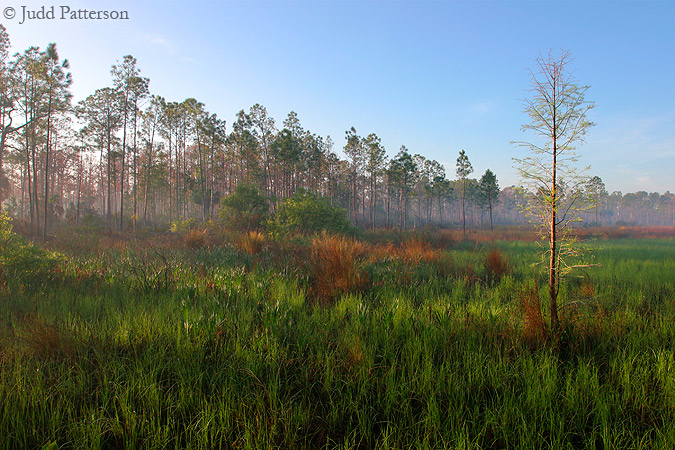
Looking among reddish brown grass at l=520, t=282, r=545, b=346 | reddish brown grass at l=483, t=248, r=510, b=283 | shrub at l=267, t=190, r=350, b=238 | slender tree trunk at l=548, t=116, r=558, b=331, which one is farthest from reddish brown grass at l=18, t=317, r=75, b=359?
shrub at l=267, t=190, r=350, b=238

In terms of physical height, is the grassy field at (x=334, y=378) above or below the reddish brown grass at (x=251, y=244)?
below

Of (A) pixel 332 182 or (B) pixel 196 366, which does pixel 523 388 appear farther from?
(A) pixel 332 182

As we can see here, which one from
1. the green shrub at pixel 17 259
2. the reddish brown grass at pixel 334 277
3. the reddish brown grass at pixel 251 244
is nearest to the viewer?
the reddish brown grass at pixel 334 277

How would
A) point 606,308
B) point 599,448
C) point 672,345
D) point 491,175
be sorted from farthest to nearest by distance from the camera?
point 491,175, point 606,308, point 672,345, point 599,448

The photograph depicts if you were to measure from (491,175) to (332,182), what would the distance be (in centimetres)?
2475

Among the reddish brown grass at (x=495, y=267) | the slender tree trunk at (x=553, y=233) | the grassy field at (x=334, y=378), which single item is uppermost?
the slender tree trunk at (x=553, y=233)

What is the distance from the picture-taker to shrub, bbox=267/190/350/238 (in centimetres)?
1572

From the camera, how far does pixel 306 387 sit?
8.02 ft

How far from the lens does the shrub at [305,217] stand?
15716 mm

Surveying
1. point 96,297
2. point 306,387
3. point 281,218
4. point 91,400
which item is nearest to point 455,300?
point 306,387

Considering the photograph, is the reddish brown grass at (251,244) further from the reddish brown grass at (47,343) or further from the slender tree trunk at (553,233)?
the slender tree trunk at (553,233)

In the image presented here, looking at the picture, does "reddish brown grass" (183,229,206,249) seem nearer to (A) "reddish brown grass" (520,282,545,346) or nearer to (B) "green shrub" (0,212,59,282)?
(B) "green shrub" (0,212,59,282)

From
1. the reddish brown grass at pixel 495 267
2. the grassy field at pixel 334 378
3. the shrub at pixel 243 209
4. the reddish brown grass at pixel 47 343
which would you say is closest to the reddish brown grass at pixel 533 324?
A: the grassy field at pixel 334 378

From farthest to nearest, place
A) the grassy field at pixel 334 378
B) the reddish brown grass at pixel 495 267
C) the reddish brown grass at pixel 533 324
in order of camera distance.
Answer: the reddish brown grass at pixel 495 267
the reddish brown grass at pixel 533 324
the grassy field at pixel 334 378
